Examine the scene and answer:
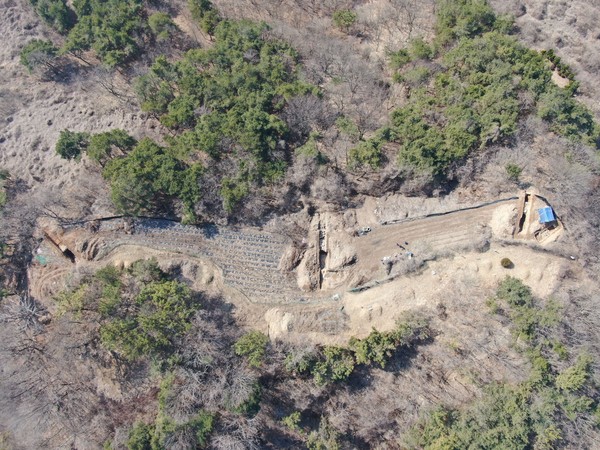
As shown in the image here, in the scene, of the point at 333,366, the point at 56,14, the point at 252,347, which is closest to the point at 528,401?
the point at 333,366

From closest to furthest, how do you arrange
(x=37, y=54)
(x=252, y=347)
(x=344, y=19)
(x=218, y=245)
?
(x=252, y=347)
(x=218, y=245)
(x=37, y=54)
(x=344, y=19)

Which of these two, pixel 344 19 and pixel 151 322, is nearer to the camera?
pixel 151 322

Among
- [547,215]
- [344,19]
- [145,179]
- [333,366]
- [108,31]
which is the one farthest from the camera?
[344,19]

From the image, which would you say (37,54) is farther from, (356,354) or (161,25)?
(356,354)

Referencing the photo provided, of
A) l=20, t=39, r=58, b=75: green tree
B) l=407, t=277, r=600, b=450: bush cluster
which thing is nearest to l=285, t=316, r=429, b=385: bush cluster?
l=407, t=277, r=600, b=450: bush cluster

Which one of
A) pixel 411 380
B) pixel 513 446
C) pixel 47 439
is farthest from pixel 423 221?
pixel 47 439

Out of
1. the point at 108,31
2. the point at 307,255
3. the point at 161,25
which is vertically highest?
the point at 161,25

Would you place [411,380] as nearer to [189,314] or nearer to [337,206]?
[337,206]
